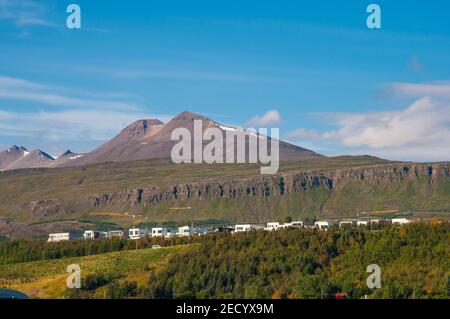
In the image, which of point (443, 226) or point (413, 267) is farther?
point (443, 226)

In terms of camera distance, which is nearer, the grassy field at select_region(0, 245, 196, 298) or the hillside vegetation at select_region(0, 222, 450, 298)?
the hillside vegetation at select_region(0, 222, 450, 298)

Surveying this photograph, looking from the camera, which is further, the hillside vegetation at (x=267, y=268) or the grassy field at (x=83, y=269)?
the grassy field at (x=83, y=269)

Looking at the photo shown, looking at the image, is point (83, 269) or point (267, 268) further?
point (83, 269)

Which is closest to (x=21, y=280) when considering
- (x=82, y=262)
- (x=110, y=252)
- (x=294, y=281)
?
(x=82, y=262)

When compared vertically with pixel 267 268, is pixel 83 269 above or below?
below
